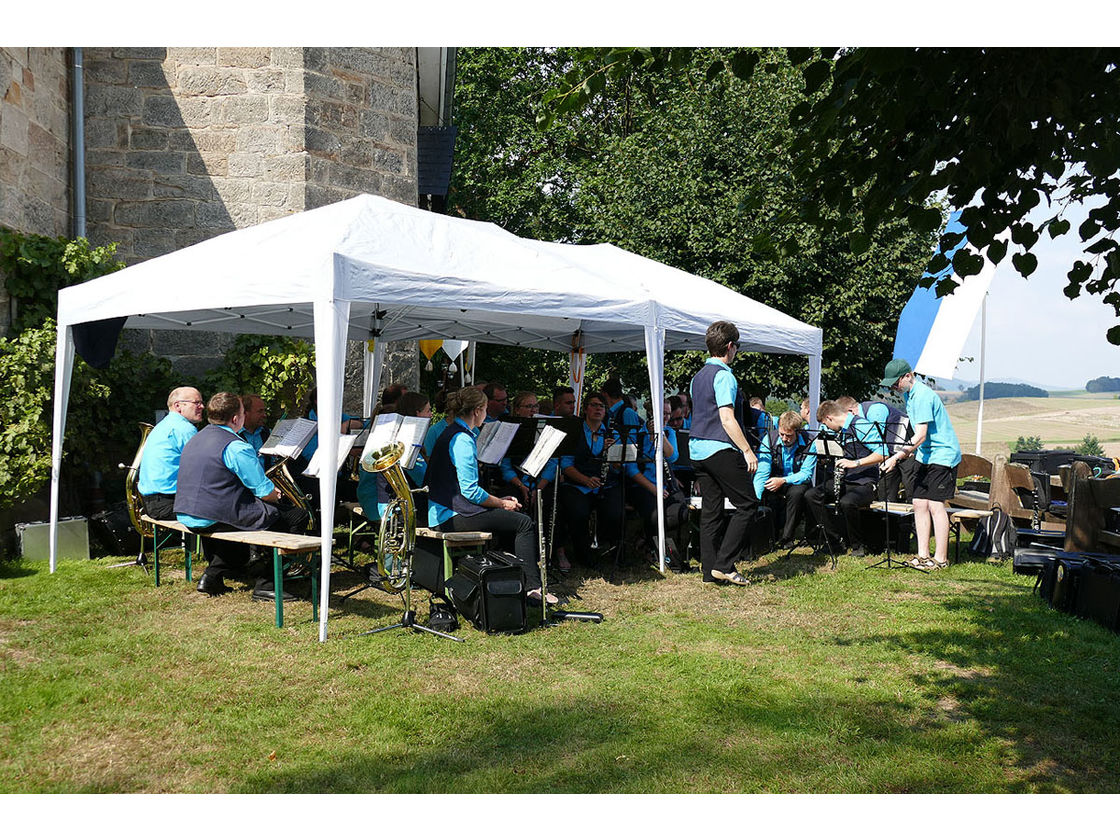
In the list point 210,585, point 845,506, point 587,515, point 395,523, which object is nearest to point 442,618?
point 395,523

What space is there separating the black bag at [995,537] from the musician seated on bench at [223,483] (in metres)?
6.11

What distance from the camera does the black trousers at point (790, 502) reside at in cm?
904

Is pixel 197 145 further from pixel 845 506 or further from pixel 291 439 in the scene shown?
pixel 845 506

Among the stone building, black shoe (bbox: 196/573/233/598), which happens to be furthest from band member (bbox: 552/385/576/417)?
black shoe (bbox: 196/573/233/598)

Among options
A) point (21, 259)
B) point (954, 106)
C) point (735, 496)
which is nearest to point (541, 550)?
point (735, 496)

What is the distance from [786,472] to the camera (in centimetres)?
933

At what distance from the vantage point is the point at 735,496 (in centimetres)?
707

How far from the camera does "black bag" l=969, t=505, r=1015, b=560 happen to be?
8422 mm

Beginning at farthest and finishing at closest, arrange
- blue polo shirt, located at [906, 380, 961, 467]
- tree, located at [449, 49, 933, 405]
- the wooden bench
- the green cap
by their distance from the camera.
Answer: tree, located at [449, 49, 933, 405], the green cap, blue polo shirt, located at [906, 380, 961, 467], the wooden bench

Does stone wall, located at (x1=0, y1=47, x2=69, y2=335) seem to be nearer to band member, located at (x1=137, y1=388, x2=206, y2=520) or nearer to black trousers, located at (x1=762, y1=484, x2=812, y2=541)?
band member, located at (x1=137, y1=388, x2=206, y2=520)

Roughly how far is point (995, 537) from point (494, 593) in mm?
5072

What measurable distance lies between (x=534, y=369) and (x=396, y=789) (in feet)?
69.8

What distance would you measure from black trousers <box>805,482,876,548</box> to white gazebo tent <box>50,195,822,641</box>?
1.52 metres

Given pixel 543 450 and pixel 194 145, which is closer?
pixel 543 450
